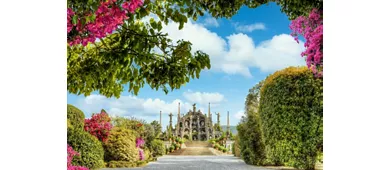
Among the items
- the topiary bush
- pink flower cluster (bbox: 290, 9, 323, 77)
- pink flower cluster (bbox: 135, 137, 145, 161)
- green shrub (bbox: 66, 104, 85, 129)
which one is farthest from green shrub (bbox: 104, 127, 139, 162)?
pink flower cluster (bbox: 290, 9, 323, 77)

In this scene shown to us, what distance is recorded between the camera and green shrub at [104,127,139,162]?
33.8 feet

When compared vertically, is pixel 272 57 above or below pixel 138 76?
above

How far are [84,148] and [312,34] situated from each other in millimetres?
4729

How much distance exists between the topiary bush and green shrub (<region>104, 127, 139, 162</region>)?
12.9 ft

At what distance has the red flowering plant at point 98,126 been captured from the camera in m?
9.85

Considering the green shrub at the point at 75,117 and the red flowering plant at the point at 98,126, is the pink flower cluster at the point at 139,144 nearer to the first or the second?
the red flowering plant at the point at 98,126

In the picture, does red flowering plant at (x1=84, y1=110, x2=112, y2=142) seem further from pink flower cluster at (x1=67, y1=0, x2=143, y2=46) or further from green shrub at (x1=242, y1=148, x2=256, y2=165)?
pink flower cluster at (x1=67, y1=0, x2=143, y2=46)

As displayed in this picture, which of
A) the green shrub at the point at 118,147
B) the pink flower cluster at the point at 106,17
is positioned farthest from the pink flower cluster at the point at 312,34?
the green shrub at the point at 118,147
